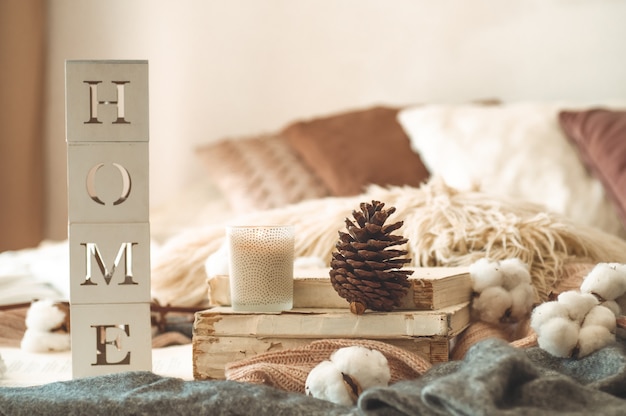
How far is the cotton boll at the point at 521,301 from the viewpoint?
3.15 ft

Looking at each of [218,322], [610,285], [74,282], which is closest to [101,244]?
[74,282]

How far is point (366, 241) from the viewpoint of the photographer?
845 millimetres

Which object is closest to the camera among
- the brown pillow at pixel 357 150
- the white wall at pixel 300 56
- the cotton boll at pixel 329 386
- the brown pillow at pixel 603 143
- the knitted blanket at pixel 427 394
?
the knitted blanket at pixel 427 394

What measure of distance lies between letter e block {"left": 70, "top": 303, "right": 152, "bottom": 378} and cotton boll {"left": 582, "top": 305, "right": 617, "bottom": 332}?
464 mm

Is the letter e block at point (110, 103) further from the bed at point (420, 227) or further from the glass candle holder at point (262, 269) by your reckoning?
the bed at point (420, 227)

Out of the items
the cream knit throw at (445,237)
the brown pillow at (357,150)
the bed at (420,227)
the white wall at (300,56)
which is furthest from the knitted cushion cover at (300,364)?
the white wall at (300,56)

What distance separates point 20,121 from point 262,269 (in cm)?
186

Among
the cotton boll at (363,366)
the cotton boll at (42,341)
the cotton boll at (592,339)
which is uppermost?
the cotton boll at (592,339)

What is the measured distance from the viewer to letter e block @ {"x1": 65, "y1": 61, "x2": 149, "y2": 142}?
89 centimetres

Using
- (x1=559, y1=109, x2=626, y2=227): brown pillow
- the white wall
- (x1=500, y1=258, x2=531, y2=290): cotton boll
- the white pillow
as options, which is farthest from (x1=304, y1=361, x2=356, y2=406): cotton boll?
the white wall

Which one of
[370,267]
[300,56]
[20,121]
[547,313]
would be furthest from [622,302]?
[20,121]

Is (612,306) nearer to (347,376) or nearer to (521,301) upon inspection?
(521,301)

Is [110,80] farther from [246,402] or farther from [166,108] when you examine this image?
[166,108]

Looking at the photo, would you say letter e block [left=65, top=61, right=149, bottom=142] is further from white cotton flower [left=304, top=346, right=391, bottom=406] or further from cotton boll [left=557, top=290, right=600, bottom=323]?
cotton boll [left=557, top=290, right=600, bottom=323]
